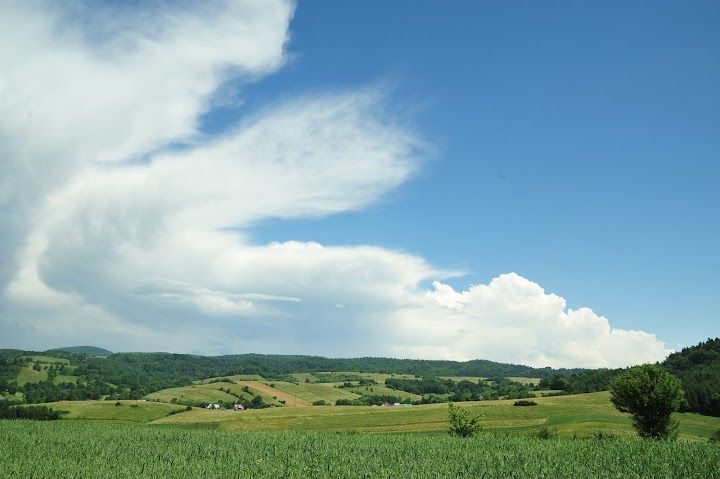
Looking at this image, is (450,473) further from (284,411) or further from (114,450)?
(284,411)

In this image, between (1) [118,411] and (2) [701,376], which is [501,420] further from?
(1) [118,411]

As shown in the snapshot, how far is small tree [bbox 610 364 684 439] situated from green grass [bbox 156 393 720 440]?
46.6 feet

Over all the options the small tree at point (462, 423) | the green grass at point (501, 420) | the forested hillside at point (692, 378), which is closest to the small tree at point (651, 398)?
the green grass at point (501, 420)

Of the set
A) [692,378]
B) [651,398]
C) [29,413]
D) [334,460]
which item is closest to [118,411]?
[29,413]

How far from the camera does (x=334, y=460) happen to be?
1162 inches

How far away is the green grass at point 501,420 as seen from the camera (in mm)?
93250

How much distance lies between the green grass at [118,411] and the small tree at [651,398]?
106889 mm

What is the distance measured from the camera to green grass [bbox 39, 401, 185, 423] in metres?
131

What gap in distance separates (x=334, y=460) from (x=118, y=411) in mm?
134215

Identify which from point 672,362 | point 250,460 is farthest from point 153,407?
point 672,362

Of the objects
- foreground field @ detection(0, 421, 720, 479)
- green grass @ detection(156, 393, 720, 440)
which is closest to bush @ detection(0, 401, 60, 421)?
green grass @ detection(156, 393, 720, 440)

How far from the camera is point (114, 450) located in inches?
1355

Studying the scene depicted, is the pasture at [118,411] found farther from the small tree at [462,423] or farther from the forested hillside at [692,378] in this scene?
the forested hillside at [692,378]

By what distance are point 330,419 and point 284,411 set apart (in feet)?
96.6
